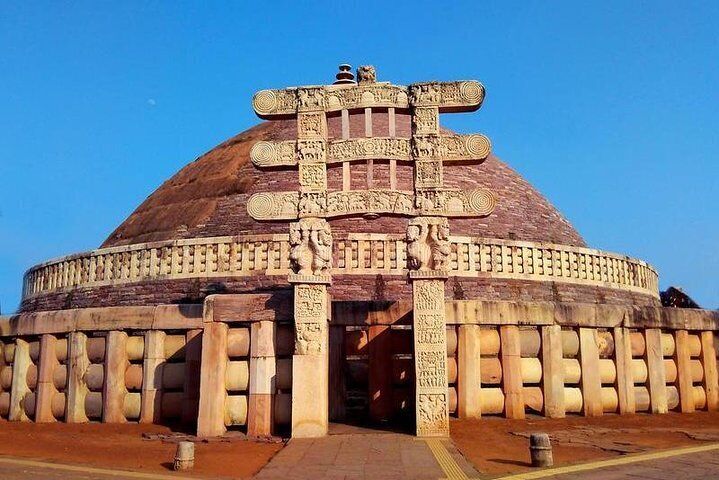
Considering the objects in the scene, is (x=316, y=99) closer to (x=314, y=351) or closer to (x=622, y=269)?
(x=314, y=351)

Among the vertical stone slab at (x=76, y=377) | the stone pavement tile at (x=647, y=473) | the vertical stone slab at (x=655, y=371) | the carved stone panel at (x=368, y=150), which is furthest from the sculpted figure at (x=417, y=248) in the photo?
the vertical stone slab at (x=76, y=377)

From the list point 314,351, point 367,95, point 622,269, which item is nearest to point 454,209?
point 367,95

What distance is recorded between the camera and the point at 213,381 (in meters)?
8.66

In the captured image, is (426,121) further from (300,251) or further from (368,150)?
(300,251)

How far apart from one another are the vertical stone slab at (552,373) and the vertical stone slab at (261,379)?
4039 millimetres

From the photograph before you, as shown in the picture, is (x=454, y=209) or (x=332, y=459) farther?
(x=454, y=209)

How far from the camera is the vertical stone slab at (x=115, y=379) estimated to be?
969 centimetres

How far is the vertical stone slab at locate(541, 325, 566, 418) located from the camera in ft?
31.3

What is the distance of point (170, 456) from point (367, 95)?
5.42 m

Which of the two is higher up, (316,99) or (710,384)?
(316,99)

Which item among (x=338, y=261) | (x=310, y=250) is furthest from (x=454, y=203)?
(x=338, y=261)

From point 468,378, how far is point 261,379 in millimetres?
2972

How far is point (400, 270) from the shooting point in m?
14.4

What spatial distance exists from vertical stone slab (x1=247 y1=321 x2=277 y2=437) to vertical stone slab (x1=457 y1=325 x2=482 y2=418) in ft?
8.83
